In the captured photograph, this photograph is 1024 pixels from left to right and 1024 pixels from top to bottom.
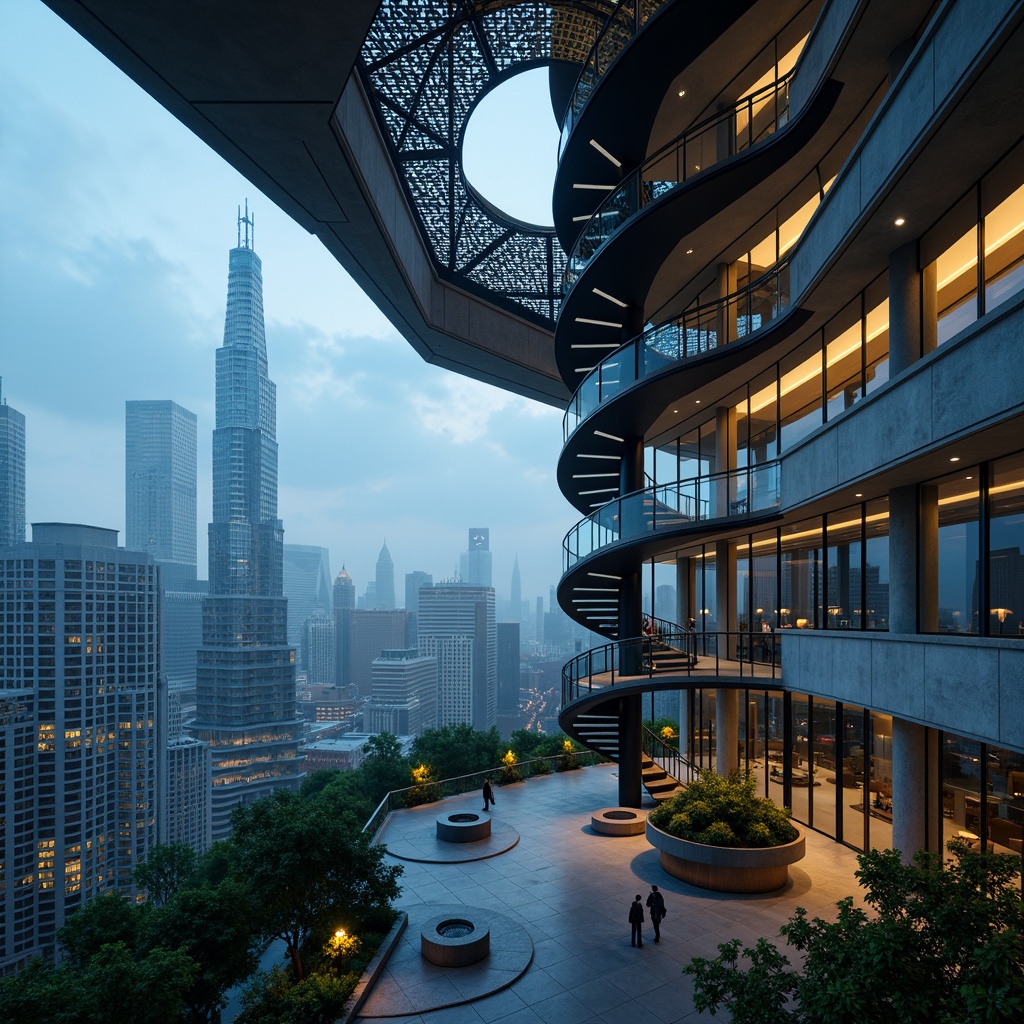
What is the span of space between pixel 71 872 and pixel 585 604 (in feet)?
309

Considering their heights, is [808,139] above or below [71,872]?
above

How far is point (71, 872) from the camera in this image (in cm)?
8431

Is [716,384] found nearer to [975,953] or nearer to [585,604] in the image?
[585,604]

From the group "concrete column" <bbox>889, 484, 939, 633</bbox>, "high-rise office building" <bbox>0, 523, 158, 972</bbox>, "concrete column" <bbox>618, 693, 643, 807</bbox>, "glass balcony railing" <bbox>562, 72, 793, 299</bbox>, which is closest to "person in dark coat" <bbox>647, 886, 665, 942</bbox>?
"concrete column" <bbox>889, 484, 939, 633</bbox>

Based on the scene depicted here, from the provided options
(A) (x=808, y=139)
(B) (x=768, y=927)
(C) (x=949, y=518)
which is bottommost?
(B) (x=768, y=927)

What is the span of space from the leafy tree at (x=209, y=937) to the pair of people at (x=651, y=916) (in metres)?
6.82

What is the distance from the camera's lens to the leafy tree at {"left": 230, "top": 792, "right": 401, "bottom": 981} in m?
11.6

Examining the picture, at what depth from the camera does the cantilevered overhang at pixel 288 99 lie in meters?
10.4

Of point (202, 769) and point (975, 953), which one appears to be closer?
point (975, 953)

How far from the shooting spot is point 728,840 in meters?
14.8

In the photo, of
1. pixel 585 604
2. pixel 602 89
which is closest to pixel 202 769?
pixel 585 604

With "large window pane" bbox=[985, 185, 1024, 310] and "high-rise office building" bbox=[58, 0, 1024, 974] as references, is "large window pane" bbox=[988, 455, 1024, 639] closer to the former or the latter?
"high-rise office building" bbox=[58, 0, 1024, 974]

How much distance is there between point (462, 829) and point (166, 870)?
72.6ft

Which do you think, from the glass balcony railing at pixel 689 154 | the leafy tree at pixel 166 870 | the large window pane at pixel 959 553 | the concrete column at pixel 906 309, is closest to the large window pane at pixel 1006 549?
the large window pane at pixel 959 553
